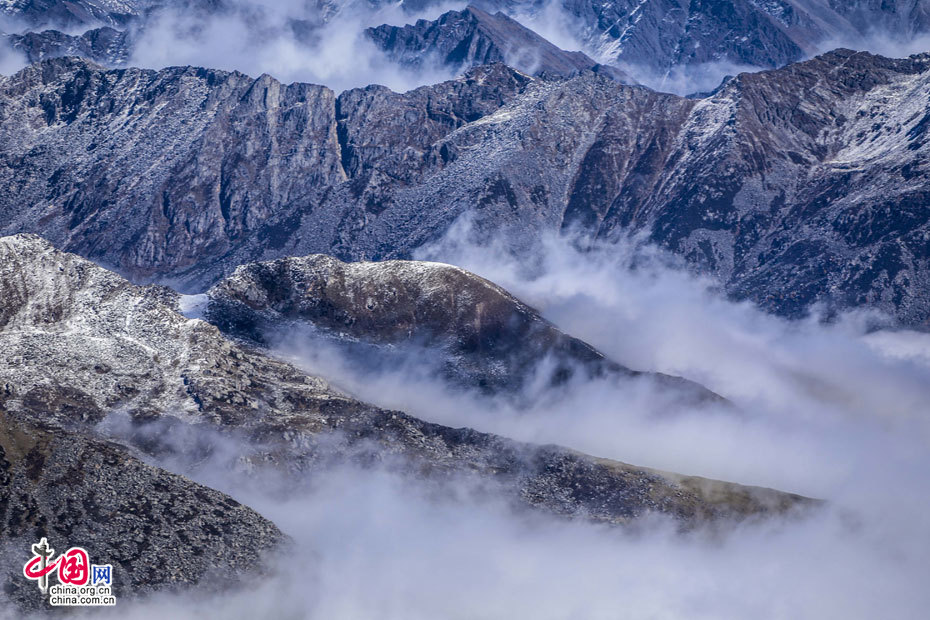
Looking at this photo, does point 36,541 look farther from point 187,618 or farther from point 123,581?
point 187,618

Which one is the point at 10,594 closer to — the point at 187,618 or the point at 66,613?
the point at 66,613

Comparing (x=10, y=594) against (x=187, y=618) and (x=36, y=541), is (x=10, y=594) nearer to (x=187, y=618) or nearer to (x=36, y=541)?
(x=36, y=541)

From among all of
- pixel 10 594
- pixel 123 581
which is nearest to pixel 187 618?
pixel 123 581

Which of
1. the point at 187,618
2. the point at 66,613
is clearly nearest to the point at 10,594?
the point at 66,613

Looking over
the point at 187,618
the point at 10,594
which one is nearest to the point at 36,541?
the point at 10,594
